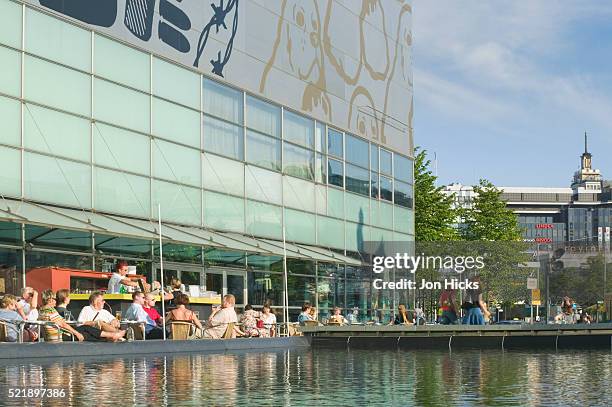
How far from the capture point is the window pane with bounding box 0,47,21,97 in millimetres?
27078

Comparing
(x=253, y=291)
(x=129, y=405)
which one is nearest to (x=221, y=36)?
(x=253, y=291)

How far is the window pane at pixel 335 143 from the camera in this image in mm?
44562

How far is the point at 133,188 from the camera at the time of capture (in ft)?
104

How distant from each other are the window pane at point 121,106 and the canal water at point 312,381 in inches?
487

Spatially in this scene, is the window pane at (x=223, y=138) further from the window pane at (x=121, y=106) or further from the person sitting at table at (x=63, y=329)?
the person sitting at table at (x=63, y=329)

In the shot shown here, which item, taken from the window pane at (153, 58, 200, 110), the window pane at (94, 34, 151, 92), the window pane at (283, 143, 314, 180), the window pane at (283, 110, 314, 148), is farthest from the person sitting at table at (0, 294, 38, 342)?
the window pane at (283, 110, 314, 148)

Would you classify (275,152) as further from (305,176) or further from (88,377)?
(88,377)

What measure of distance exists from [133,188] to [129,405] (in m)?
22.1

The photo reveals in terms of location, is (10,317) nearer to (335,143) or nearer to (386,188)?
(335,143)

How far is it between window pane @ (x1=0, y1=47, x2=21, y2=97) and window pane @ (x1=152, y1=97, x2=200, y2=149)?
591 cm

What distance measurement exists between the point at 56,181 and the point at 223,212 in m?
8.72

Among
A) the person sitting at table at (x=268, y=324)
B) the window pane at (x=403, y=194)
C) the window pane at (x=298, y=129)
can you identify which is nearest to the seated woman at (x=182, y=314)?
the person sitting at table at (x=268, y=324)

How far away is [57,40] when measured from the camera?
2902 centimetres

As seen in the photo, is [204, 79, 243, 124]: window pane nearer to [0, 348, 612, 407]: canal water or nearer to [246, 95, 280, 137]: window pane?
[246, 95, 280, 137]: window pane
